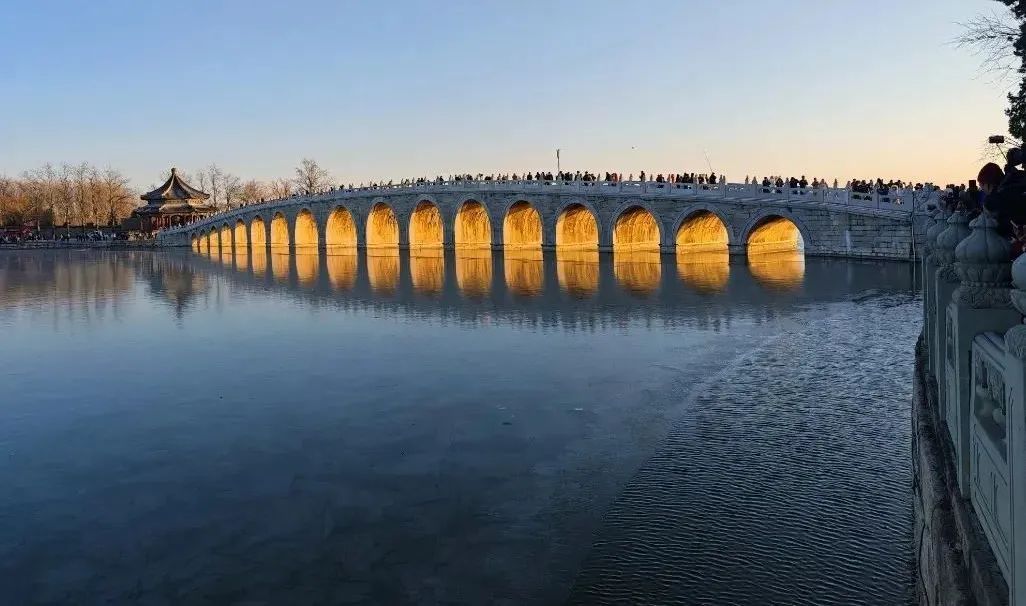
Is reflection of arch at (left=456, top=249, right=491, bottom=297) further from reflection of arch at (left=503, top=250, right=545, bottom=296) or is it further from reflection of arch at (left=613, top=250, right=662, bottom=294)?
reflection of arch at (left=613, top=250, right=662, bottom=294)

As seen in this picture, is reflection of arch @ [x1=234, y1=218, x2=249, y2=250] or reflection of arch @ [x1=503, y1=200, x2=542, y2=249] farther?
reflection of arch @ [x1=234, y1=218, x2=249, y2=250]

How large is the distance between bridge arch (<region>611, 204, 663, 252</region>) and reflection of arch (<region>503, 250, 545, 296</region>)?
360cm

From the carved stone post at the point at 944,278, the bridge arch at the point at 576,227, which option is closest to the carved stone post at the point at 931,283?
the carved stone post at the point at 944,278

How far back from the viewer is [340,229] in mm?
56688

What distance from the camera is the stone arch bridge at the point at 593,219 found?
26438 mm

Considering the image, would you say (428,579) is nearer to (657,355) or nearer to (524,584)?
(524,584)

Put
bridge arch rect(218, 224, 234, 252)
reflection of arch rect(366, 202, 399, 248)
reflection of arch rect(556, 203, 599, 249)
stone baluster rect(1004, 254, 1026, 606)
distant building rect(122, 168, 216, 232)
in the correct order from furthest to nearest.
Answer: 1. distant building rect(122, 168, 216, 232)
2. bridge arch rect(218, 224, 234, 252)
3. reflection of arch rect(366, 202, 399, 248)
4. reflection of arch rect(556, 203, 599, 249)
5. stone baluster rect(1004, 254, 1026, 606)

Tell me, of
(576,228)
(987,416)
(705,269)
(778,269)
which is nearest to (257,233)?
(576,228)

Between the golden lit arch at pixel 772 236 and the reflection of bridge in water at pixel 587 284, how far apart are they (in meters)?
1.02

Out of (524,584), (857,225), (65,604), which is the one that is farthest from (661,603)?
(857,225)

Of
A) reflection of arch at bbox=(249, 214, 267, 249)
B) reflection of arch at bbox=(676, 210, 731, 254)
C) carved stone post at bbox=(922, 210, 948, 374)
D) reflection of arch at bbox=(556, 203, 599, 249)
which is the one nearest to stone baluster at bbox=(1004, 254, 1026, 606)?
carved stone post at bbox=(922, 210, 948, 374)

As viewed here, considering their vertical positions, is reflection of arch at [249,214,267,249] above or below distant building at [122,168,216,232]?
below

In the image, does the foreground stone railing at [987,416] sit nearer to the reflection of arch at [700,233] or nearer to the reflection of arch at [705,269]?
the reflection of arch at [705,269]

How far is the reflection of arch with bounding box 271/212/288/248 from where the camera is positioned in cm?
5979
